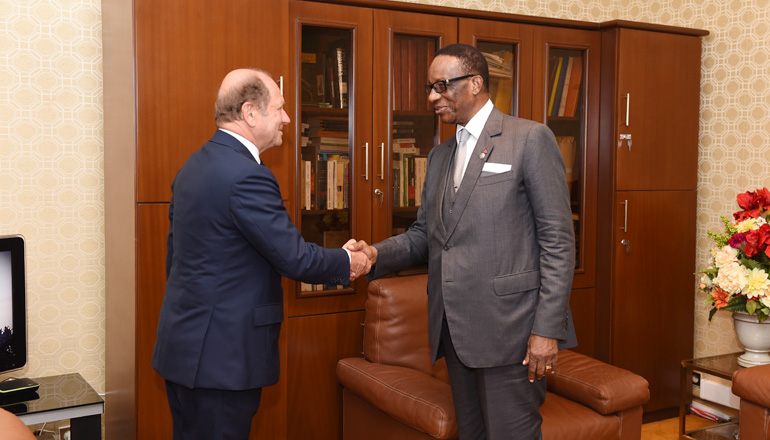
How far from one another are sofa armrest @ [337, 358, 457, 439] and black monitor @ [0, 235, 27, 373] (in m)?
1.22

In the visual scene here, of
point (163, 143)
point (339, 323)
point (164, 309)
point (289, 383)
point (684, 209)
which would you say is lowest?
point (289, 383)

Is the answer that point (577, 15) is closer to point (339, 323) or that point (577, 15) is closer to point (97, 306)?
point (339, 323)

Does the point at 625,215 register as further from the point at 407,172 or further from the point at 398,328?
the point at 398,328

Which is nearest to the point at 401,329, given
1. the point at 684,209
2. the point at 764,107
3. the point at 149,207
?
the point at 149,207

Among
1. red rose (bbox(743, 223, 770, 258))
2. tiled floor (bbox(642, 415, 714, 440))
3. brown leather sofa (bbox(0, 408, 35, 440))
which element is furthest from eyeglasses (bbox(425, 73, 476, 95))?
tiled floor (bbox(642, 415, 714, 440))

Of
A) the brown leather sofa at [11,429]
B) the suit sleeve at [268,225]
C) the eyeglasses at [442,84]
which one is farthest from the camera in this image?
the eyeglasses at [442,84]

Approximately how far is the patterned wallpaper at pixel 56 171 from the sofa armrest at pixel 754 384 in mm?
2674

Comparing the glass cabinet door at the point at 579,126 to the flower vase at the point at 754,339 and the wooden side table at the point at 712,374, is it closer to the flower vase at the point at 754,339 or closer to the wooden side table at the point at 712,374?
the wooden side table at the point at 712,374

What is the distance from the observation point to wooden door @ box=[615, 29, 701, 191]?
11.8ft

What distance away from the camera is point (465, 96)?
2.18 m

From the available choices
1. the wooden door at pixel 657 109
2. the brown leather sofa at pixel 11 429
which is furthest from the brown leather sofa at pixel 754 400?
the brown leather sofa at pixel 11 429

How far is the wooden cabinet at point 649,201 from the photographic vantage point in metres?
3.60

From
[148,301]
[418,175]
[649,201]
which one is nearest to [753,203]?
[649,201]

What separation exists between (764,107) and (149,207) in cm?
308
